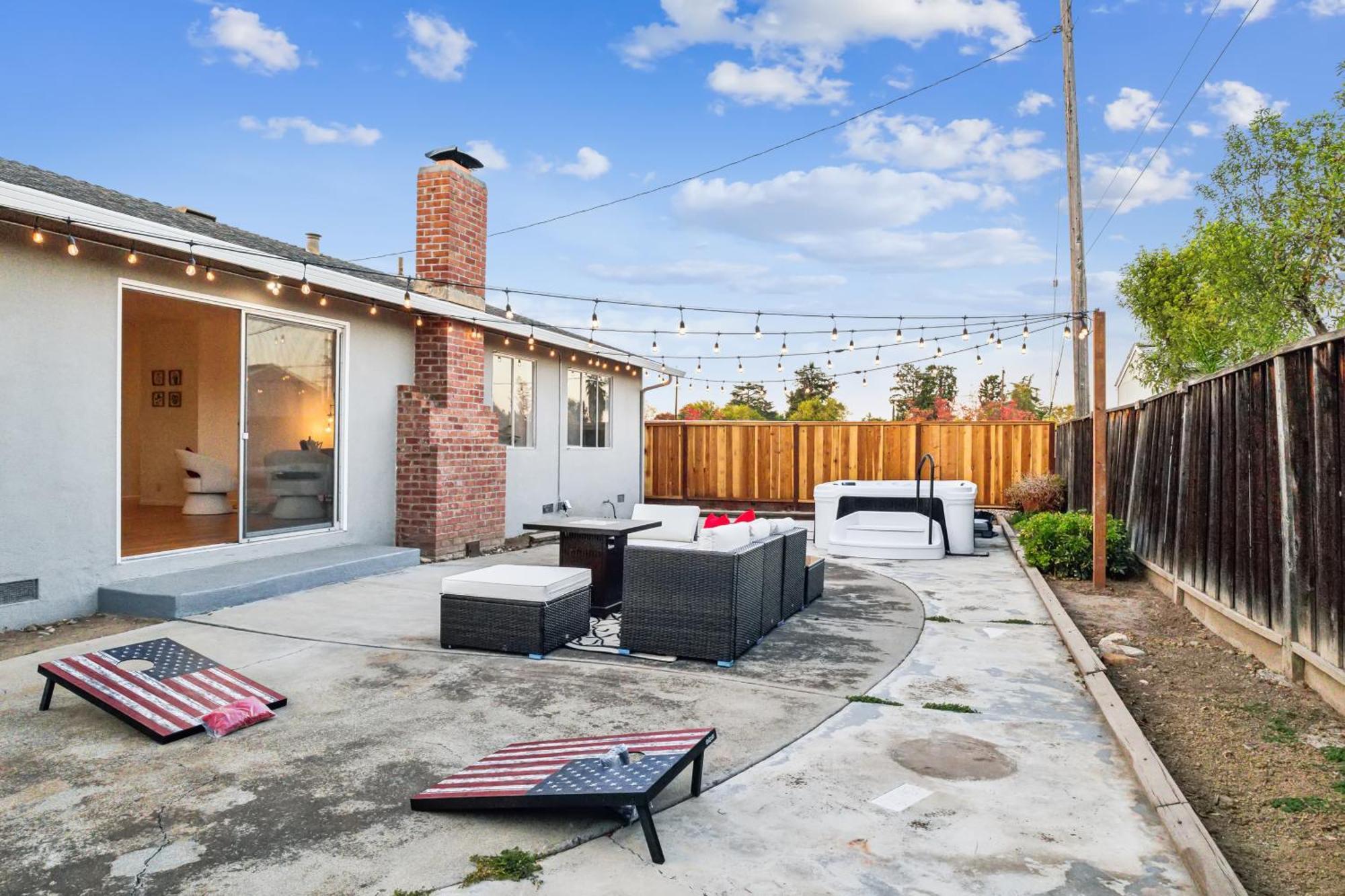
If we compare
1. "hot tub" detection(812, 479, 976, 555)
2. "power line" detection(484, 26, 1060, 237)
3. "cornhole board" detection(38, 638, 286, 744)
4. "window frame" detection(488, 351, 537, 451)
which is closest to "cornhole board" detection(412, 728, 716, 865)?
"cornhole board" detection(38, 638, 286, 744)

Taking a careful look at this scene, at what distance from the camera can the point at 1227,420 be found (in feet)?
16.5

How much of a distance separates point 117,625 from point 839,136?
10.8 m

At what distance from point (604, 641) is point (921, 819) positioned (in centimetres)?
257

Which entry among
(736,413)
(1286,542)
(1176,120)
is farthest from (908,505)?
(736,413)

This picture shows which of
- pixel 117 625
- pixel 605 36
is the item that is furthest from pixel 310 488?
pixel 605 36

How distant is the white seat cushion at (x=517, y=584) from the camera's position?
444 centimetres

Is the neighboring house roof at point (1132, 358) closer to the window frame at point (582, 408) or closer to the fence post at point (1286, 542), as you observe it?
the window frame at point (582, 408)

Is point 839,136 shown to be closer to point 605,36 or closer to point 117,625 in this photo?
point 605,36

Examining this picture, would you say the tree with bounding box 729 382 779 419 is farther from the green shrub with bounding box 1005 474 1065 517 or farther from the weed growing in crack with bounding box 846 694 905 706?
the weed growing in crack with bounding box 846 694 905 706

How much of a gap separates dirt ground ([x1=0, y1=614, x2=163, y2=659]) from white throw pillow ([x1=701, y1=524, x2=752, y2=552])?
3.60 meters

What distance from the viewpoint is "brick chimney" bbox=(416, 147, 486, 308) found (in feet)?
27.3

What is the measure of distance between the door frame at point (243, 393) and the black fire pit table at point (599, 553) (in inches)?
110

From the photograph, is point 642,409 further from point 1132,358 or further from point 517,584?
point 1132,358

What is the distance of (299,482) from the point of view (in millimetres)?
7195
